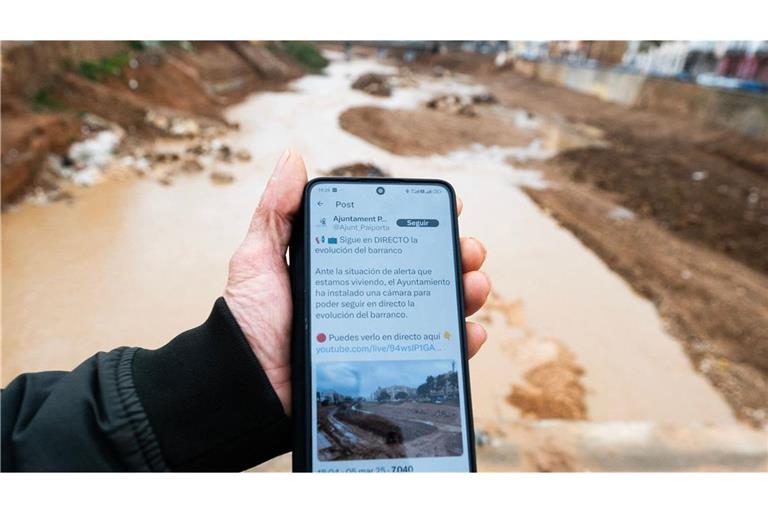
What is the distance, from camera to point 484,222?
12.9ft

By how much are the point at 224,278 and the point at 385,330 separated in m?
1.74

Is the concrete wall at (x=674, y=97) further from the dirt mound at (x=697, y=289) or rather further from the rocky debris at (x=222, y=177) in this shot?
the rocky debris at (x=222, y=177)

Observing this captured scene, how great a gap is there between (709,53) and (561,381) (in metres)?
7.96

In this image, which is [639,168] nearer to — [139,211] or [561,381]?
[561,381]

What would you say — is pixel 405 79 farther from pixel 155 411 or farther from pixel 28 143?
pixel 155 411

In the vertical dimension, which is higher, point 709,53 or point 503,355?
point 709,53

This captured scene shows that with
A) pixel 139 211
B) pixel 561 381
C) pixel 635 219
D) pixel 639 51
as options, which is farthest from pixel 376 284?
pixel 639 51

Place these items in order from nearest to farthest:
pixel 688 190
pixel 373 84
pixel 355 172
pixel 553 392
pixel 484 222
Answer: pixel 355 172
pixel 553 392
pixel 484 222
pixel 688 190
pixel 373 84

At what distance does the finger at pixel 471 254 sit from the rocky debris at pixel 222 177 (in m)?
3.42

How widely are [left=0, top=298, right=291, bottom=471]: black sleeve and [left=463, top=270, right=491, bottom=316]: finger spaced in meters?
0.32

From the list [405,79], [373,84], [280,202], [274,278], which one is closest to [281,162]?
[280,202]

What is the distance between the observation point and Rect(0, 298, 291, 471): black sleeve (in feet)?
1.92

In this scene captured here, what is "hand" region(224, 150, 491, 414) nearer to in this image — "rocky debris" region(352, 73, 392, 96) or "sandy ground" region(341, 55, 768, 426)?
"sandy ground" region(341, 55, 768, 426)

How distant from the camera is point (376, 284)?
0.72 metres
